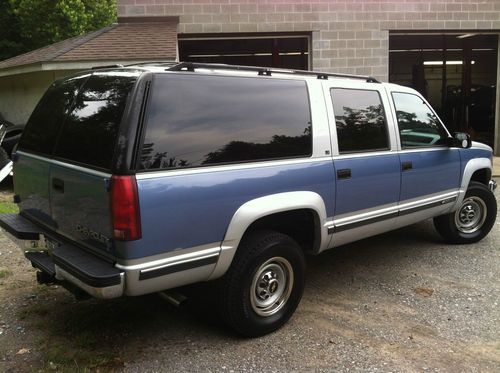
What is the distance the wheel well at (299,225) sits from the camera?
388 cm

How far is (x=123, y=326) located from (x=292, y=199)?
5.35ft

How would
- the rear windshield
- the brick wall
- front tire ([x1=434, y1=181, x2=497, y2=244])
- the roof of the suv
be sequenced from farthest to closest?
the brick wall, front tire ([x1=434, y1=181, x2=497, y2=244]), the roof of the suv, the rear windshield

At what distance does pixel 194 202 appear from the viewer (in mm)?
3188

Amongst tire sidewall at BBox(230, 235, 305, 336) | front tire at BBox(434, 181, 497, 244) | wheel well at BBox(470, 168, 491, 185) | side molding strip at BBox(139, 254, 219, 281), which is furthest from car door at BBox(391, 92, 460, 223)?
side molding strip at BBox(139, 254, 219, 281)

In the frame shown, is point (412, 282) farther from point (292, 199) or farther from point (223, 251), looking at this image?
point (223, 251)

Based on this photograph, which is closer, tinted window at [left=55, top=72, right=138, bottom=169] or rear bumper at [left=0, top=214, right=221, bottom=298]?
rear bumper at [left=0, top=214, right=221, bottom=298]

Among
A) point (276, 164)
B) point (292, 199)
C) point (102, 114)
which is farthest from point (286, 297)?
point (102, 114)

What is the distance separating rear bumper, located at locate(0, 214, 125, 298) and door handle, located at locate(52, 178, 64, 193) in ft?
1.25

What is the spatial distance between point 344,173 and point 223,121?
1.23 meters

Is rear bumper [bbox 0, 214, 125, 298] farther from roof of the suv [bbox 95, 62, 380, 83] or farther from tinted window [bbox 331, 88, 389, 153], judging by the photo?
tinted window [bbox 331, 88, 389, 153]

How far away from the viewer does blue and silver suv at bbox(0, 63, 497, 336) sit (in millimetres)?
3055

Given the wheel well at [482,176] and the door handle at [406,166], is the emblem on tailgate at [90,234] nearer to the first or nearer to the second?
the door handle at [406,166]

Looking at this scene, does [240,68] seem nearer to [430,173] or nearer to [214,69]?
[214,69]

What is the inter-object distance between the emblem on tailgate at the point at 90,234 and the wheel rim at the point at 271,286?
1.12m
